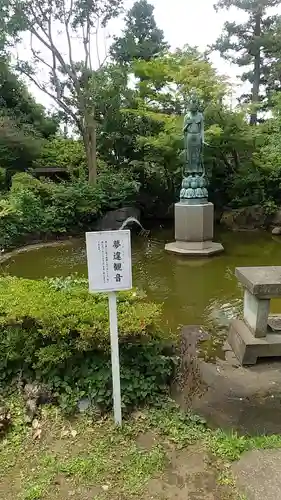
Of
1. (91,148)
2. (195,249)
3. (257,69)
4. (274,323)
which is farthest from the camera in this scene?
(257,69)

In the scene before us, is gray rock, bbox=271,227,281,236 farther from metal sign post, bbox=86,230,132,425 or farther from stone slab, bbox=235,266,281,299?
metal sign post, bbox=86,230,132,425

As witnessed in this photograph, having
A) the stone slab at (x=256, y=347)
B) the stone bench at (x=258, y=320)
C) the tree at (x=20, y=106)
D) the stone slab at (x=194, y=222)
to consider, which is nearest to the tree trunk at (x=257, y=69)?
the tree at (x=20, y=106)

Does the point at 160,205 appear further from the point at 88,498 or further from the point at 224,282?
the point at 88,498

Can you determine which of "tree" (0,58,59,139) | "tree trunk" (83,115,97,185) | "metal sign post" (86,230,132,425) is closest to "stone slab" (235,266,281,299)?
"metal sign post" (86,230,132,425)

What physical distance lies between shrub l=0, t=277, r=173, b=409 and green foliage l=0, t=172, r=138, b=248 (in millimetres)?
6237

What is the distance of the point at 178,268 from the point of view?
7312 millimetres

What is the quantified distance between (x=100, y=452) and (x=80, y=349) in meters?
0.70

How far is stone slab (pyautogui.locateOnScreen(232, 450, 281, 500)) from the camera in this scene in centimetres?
212

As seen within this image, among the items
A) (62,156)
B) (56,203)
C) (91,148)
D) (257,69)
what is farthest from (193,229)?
(257,69)

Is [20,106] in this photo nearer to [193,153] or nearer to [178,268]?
[193,153]

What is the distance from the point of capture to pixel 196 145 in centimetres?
891

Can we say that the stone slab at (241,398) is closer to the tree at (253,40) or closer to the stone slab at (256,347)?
the stone slab at (256,347)

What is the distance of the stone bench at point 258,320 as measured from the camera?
3.22 metres

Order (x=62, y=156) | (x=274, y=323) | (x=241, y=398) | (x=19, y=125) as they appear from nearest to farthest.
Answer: (x=241, y=398) < (x=274, y=323) < (x=19, y=125) < (x=62, y=156)
